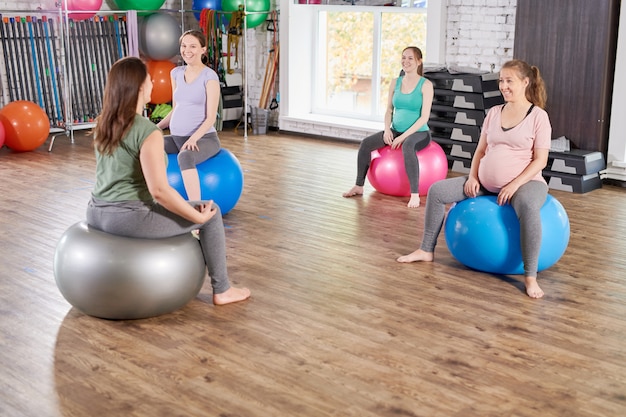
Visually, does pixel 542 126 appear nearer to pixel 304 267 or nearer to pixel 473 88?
pixel 304 267

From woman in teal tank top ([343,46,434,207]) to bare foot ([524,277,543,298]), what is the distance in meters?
1.68

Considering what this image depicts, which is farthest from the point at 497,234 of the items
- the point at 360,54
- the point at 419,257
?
the point at 360,54

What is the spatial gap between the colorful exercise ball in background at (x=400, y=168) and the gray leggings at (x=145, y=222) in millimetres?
2284

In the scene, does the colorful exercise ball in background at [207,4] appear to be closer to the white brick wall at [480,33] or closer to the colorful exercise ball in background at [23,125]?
the colorful exercise ball in background at [23,125]

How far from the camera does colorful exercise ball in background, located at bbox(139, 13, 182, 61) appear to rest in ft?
26.8

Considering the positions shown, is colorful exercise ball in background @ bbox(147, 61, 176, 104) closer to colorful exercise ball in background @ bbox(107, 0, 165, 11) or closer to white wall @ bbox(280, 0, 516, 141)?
colorful exercise ball in background @ bbox(107, 0, 165, 11)

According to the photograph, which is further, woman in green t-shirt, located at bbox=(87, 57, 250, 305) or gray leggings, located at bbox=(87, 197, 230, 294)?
gray leggings, located at bbox=(87, 197, 230, 294)

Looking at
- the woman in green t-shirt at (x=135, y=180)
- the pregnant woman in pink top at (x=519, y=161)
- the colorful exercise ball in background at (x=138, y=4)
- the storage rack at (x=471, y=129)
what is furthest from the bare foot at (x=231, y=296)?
the colorful exercise ball in background at (x=138, y=4)

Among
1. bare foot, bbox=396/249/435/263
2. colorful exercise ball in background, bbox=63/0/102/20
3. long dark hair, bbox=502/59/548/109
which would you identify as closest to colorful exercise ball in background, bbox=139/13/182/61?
colorful exercise ball in background, bbox=63/0/102/20

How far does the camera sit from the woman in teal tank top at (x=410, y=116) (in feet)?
17.4

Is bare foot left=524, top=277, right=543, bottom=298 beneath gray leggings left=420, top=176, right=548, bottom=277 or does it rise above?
beneath

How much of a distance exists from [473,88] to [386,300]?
309 cm

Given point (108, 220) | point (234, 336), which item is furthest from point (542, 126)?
point (108, 220)

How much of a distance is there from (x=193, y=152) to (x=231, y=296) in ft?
4.48
